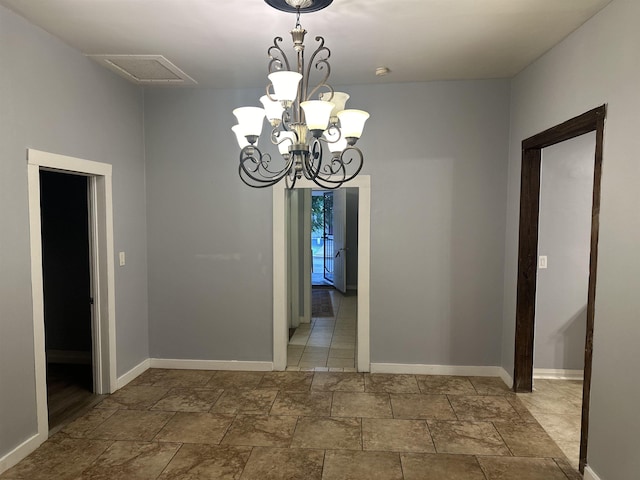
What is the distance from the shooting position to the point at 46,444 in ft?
9.33

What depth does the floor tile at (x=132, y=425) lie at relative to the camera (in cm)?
296

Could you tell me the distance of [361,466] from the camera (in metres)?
2.60

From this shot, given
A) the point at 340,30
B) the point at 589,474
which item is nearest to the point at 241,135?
the point at 340,30

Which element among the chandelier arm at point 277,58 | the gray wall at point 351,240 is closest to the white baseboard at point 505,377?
the chandelier arm at point 277,58

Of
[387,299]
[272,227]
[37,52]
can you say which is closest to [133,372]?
[272,227]

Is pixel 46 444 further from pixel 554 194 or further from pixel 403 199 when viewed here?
pixel 554 194

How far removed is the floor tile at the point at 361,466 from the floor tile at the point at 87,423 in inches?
68.1

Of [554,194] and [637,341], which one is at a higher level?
[554,194]

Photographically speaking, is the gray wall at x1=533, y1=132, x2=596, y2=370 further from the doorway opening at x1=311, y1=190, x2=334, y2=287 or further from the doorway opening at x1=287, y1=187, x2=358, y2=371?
the doorway opening at x1=311, y1=190, x2=334, y2=287

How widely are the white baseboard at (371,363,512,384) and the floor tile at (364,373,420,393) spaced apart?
0.07 meters

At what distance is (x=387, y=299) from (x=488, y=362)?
44.1 inches

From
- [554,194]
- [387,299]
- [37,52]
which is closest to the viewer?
[37,52]

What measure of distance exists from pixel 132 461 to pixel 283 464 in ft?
3.09

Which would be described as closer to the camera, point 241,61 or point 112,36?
point 112,36
